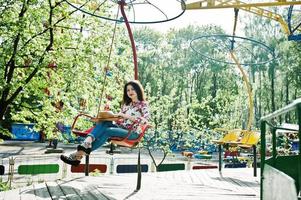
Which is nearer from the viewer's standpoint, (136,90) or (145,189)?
(136,90)

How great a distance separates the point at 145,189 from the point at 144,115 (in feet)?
5.04

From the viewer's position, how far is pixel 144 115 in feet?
19.3

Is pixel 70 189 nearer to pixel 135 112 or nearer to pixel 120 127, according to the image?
pixel 120 127

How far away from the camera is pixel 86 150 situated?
532cm

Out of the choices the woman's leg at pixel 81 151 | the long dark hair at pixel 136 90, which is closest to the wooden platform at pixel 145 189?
the woman's leg at pixel 81 151

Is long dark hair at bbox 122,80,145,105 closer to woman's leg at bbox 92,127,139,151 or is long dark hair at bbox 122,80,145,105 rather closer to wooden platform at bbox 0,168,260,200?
woman's leg at bbox 92,127,139,151

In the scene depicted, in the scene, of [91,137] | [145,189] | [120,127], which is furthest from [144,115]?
[145,189]

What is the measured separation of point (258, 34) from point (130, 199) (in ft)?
110

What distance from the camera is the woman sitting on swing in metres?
5.34

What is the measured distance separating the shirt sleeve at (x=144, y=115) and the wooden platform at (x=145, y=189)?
1.18 meters

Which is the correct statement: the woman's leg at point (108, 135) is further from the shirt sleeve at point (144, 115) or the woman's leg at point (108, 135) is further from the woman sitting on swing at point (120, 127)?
the shirt sleeve at point (144, 115)

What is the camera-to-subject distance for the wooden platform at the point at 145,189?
18.4 ft

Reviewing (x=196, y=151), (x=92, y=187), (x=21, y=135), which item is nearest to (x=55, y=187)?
(x=92, y=187)

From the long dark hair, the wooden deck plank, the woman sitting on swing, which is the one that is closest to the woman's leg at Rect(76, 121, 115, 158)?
the woman sitting on swing
